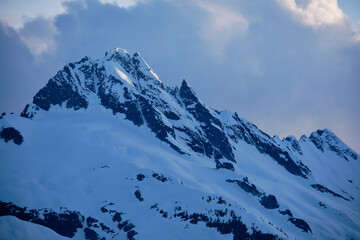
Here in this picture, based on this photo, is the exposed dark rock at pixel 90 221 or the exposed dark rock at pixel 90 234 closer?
the exposed dark rock at pixel 90 234

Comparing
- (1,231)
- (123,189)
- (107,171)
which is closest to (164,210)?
(123,189)

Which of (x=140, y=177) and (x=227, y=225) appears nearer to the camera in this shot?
(x=227, y=225)

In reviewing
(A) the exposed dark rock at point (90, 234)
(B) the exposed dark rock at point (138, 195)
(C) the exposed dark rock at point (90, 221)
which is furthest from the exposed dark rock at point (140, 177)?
(A) the exposed dark rock at point (90, 234)

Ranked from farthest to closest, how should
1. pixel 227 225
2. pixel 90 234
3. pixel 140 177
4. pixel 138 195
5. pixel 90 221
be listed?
pixel 140 177, pixel 138 195, pixel 227 225, pixel 90 221, pixel 90 234

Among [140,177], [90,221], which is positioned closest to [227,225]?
[140,177]

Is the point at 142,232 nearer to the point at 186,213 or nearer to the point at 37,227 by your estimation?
the point at 186,213

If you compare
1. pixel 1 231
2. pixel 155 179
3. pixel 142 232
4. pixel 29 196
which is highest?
pixel 155 179

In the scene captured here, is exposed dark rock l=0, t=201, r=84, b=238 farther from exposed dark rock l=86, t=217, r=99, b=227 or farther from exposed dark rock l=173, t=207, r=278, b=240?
exposed dark rock l=173, t=207, r=278, b=240

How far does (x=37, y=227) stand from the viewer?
11412 centimetres

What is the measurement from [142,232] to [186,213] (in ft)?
64.6

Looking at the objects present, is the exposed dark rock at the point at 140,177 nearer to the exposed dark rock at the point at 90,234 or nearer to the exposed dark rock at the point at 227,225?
the exposed dark rock at the point at 227,225

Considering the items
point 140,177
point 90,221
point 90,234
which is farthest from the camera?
point 140,177

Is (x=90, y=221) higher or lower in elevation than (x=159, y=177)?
lower

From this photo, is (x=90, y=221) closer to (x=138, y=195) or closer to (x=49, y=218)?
(x=49, y=218)
